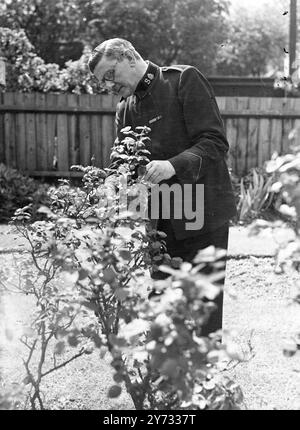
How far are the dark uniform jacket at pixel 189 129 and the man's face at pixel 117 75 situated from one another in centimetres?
6

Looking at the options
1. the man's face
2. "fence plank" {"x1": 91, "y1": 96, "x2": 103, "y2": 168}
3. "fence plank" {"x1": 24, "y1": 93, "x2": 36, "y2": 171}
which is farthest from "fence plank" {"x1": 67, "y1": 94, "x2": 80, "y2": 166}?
the man's face

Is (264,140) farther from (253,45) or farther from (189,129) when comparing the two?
(253,45)

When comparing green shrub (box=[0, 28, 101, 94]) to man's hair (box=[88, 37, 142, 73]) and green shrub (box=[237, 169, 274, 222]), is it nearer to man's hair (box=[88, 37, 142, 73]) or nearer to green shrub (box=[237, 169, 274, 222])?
green shrub (box=[237, 169, 274, 222])

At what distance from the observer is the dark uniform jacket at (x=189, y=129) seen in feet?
8.80

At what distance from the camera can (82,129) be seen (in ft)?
30.4

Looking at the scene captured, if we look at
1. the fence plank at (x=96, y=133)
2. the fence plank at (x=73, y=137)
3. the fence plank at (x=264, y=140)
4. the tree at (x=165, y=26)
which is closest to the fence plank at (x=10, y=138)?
the fence plank at (x=73, y=137)

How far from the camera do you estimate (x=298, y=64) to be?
92.3 inches

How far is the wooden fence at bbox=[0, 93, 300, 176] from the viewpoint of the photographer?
29.7ft

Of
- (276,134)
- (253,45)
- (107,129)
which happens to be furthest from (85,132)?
(253,45)

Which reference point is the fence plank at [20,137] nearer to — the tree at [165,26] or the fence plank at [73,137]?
the fence plank at [73,137]

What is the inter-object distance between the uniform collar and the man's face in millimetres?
24

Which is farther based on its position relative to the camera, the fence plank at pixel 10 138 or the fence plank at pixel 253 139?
the fence plank at pixel 10 138
